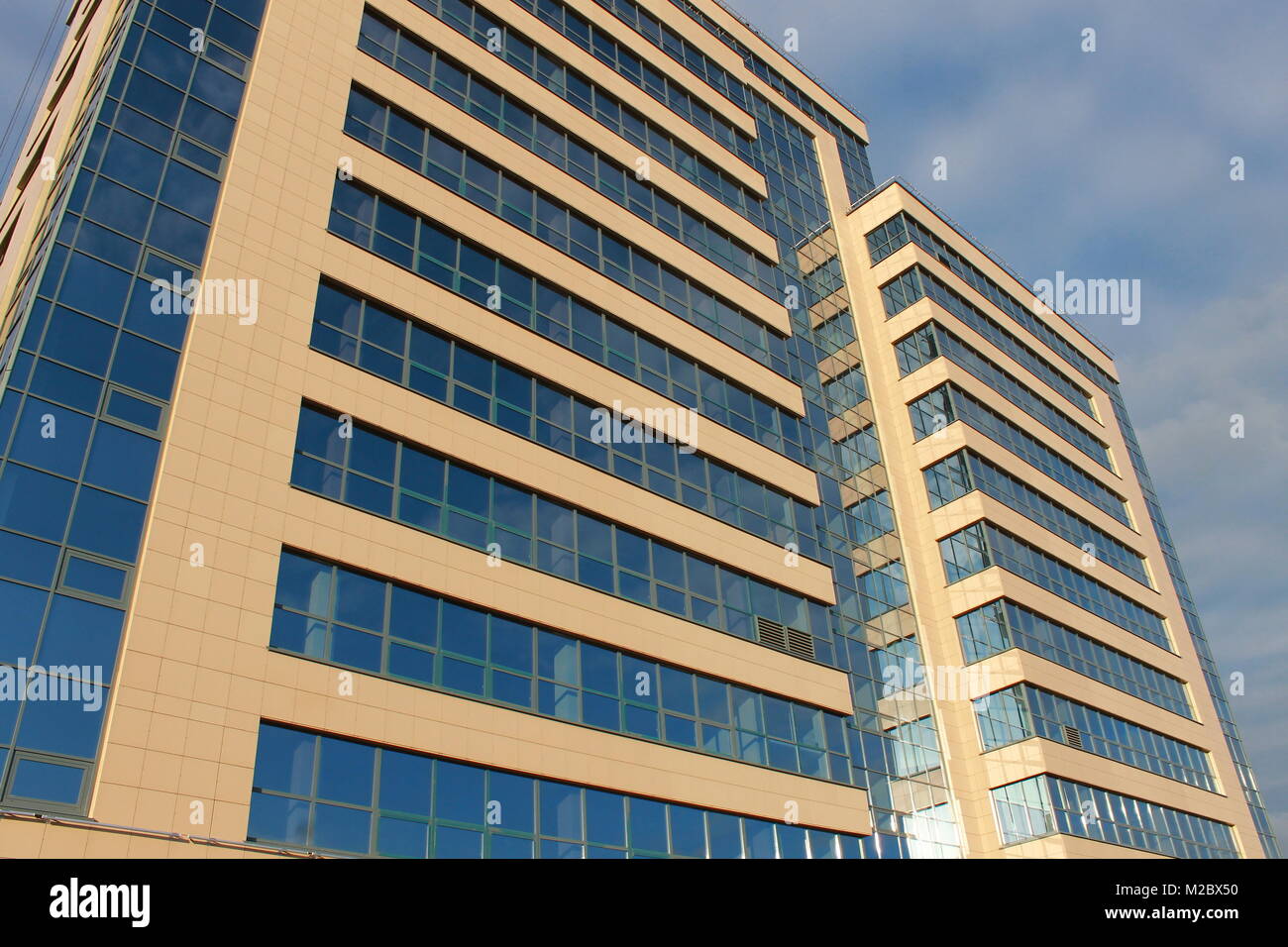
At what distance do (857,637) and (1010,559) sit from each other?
411 inches

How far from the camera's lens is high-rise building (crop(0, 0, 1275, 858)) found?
55.8ft

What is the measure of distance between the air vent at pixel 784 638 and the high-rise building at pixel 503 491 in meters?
0.23

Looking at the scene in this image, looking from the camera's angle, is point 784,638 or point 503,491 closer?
point 503,491

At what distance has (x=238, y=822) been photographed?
16047 mm

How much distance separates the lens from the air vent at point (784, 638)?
27.7 m

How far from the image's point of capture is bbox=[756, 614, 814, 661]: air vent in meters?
27.7

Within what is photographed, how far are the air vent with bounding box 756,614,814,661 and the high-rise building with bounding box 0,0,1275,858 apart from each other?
0.23 m

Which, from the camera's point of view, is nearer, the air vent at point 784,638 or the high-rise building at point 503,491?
the high-rise building at point 503,491

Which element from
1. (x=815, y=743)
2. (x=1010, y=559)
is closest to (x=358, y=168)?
(x=815, y=743)

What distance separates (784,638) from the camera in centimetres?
2820

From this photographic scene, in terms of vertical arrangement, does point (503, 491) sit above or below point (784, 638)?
above

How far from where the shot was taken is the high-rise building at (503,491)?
1702cm

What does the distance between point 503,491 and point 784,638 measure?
957 cm

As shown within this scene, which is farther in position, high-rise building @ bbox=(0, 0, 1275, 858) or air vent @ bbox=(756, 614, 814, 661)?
air vent @ bbox=(756, 614, 814, 661)
